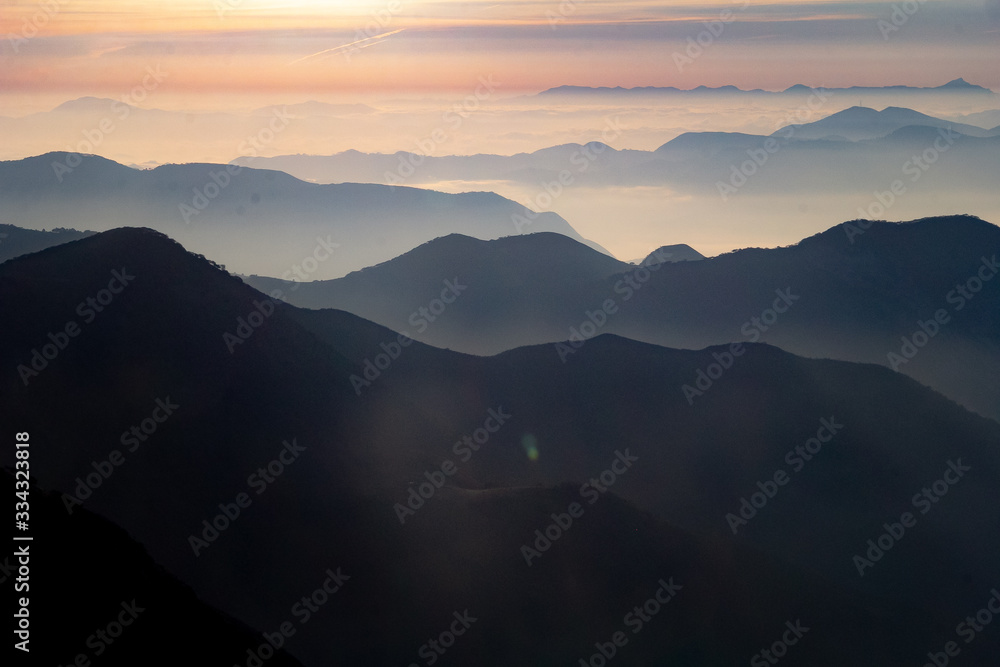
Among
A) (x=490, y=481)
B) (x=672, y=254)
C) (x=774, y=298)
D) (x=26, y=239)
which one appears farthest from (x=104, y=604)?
(x=672, y=254)

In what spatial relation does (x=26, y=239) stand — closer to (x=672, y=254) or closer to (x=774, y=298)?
(x=672, y=254)

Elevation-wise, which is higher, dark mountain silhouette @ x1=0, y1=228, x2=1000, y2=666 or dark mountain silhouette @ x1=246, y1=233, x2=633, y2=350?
dark mountain silhouette @ x1=0, y1=228, x2=1000, y2=666

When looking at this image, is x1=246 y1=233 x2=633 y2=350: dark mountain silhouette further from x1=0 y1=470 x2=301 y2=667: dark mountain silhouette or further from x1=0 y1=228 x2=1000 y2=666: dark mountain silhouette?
x1=0 y1=470 x2=301 y2=667: dark mountain silhouette

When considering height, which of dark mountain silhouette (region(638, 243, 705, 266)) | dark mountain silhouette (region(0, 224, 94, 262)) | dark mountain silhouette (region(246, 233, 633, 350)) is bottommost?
dark mountain silhouette (region(0, 224, 94, 262))

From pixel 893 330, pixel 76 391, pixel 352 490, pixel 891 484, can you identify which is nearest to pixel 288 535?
pixel 352 490

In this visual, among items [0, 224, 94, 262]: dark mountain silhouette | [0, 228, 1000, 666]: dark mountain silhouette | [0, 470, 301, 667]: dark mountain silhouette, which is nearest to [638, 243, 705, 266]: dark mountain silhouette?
[0, 228, 1000, 666]: dark mountain silhouette

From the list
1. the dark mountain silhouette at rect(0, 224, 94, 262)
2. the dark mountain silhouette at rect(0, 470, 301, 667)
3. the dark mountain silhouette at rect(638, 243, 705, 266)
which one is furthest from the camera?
the dark mountain silhouette at rect(638, 243, 705, 266)

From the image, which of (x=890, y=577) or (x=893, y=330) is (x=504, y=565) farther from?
(x=893, y=330)
